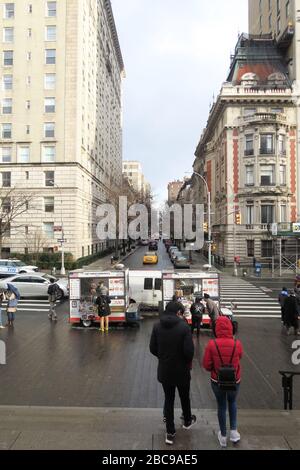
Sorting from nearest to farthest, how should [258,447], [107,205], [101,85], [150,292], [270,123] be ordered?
1. [258,447]
2. [150,292]
3. [270,123]
4. [107,205]
5. [101,85]

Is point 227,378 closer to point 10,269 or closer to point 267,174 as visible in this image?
point 10,269

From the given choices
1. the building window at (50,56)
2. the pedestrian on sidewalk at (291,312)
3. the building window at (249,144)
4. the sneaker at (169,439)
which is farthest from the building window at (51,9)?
the sneaker at (169,439)

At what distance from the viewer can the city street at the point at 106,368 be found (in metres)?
7.67

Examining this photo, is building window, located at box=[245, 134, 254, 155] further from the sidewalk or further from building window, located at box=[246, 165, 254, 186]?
the sidewalk

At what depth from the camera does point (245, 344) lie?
40.3ft

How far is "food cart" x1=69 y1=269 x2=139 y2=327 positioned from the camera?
14.5 m

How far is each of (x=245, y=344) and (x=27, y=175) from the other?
37.1 m

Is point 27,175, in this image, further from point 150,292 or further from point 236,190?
point 150,292

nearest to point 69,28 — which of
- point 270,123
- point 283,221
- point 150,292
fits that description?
point 270,123

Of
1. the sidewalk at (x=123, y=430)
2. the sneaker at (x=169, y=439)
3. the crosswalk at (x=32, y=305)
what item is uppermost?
the sneaker at (x=169, y=439)

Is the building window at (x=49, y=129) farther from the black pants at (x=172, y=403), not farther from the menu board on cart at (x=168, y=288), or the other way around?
the black pants at (x=172, y=403)

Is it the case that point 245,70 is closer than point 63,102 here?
No

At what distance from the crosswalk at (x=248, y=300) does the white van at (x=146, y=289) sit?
3251mm

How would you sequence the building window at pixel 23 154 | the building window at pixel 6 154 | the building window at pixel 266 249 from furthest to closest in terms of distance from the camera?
1. the building window at pixel 6 154
2. the building window at pixel 23 154
3. the building window at pixel 266 249
